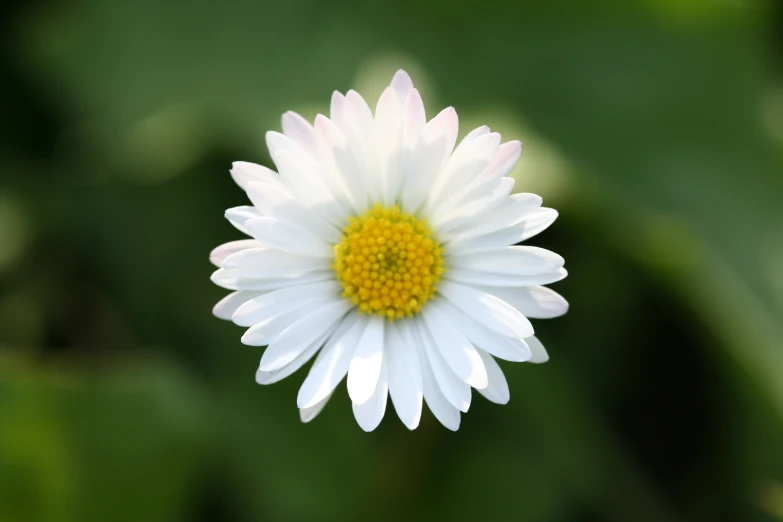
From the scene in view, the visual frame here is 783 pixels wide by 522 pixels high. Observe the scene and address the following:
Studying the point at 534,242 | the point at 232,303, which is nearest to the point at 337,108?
the point at 232,303

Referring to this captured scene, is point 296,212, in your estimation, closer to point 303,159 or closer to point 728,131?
point 303,159

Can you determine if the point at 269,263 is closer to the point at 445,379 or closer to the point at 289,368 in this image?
the point at 289,368

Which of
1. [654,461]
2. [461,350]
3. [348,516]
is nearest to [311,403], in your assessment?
[461,350]

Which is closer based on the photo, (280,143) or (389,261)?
(280,143)

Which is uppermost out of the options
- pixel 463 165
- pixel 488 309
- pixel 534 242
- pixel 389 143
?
pixel 534 242

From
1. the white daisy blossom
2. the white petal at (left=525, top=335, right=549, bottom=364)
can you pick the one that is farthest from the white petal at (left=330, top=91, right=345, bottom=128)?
the white petal at (left=525, top=335, right=549, bottom=364)

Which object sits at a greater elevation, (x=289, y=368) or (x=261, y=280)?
(x=261, y=280)

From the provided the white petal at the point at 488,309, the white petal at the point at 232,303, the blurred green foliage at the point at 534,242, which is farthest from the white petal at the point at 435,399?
the blurred green foliage at the point at 534,242
